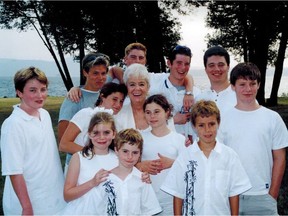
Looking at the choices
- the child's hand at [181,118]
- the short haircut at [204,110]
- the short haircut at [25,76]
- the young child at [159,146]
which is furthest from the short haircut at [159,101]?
the short haircut at [25,76]

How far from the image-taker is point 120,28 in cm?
2267

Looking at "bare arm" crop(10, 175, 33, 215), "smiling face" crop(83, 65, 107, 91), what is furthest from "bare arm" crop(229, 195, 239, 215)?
"smiling face" crop(83, 65, 107, 91)

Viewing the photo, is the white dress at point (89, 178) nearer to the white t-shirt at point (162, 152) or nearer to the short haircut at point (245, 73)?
the white t-shirt at point (162, 152)

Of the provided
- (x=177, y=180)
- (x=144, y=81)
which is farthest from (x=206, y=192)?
(x=144, y=81)

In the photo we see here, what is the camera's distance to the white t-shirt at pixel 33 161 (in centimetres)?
395

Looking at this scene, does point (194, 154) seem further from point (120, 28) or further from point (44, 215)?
point (120, 28)

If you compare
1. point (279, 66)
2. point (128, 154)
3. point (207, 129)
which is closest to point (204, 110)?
point (207, 129)

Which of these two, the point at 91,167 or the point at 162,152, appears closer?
the point at 91,167

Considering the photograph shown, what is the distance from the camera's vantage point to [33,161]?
13.5 ft

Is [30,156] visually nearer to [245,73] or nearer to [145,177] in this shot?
[145,177]

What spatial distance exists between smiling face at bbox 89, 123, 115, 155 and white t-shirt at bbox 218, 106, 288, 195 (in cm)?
109

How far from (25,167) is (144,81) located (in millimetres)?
1541

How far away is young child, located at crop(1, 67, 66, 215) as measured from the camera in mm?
3949

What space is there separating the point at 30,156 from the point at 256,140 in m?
2.13
